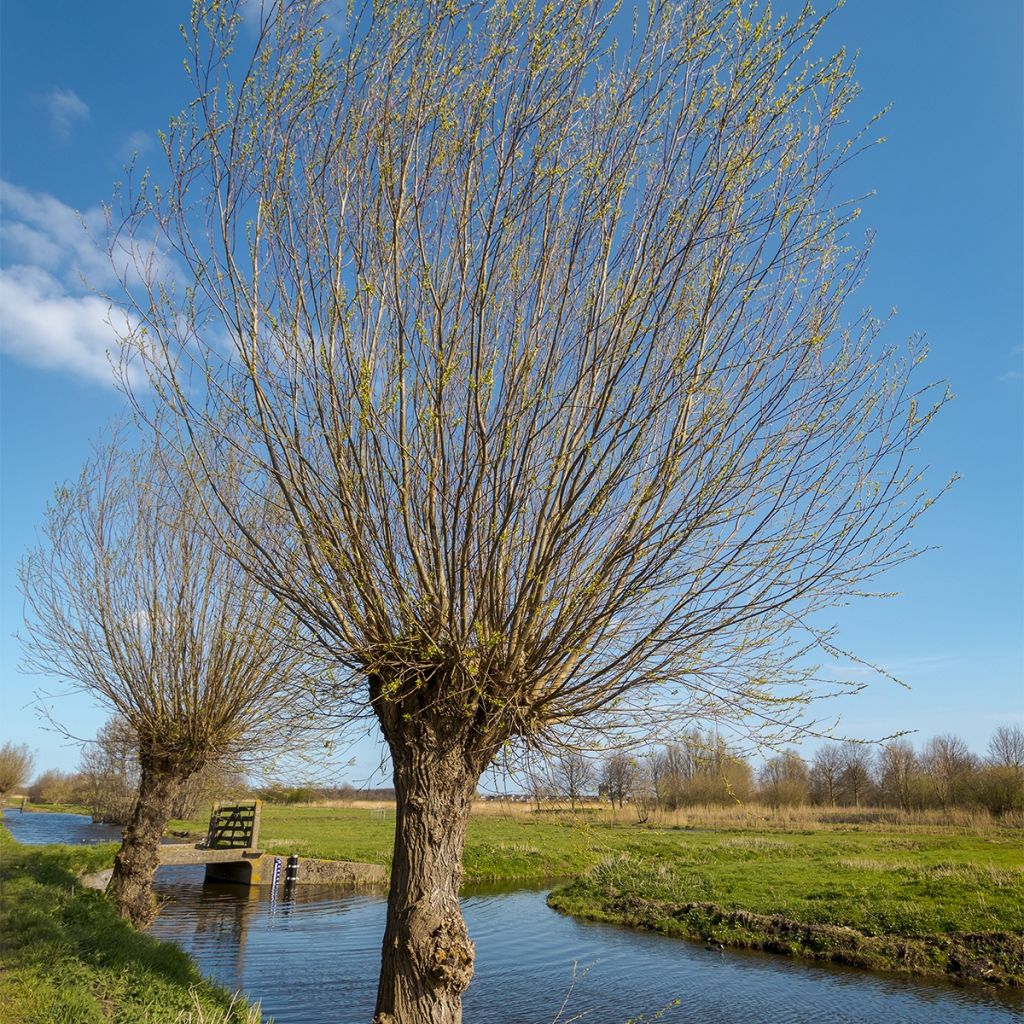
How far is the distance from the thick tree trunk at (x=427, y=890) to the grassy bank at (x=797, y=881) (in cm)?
105

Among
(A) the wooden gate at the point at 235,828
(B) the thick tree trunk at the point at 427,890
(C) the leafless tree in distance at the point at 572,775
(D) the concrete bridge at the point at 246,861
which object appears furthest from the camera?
(A) the wooden gate at the point at 235,828

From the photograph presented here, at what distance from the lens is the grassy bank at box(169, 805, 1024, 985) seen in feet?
50.8

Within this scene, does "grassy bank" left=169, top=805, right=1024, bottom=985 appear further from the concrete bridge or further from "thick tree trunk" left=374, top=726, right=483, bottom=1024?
the concrete bridge

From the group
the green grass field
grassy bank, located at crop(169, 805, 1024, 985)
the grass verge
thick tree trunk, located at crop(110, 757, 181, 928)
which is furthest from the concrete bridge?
thick tree trunk, located at crop(110, 757, 181, 928)

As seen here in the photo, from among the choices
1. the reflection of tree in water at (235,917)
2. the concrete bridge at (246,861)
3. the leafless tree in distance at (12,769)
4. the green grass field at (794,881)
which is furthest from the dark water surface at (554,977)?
the leafless tree in distance at (12,769)

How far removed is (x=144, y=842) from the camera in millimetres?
11781

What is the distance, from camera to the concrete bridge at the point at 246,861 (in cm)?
2220

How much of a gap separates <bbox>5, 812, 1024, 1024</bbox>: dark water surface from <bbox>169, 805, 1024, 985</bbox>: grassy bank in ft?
3.66

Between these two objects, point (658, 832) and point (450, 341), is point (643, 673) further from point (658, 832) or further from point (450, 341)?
point (658, 832)

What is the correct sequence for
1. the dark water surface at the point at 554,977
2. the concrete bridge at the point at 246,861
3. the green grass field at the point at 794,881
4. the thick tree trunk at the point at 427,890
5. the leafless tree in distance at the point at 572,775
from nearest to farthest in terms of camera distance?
the thick tree trunk at the point at 427,890 < the leafless tree in distance at the point at 572,775 < the dark water surface at the point at 554,977 < the green grass field at the point at 794,881 < the concrete bridge at the point at 246,861

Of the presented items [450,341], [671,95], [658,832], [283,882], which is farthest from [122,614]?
[658,832]

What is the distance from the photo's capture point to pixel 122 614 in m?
12.0

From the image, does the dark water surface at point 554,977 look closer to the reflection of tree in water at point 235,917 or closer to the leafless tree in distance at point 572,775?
the reflection of tree in water at point 235,917

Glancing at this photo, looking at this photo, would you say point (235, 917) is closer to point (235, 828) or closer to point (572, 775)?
point (235, 828)
